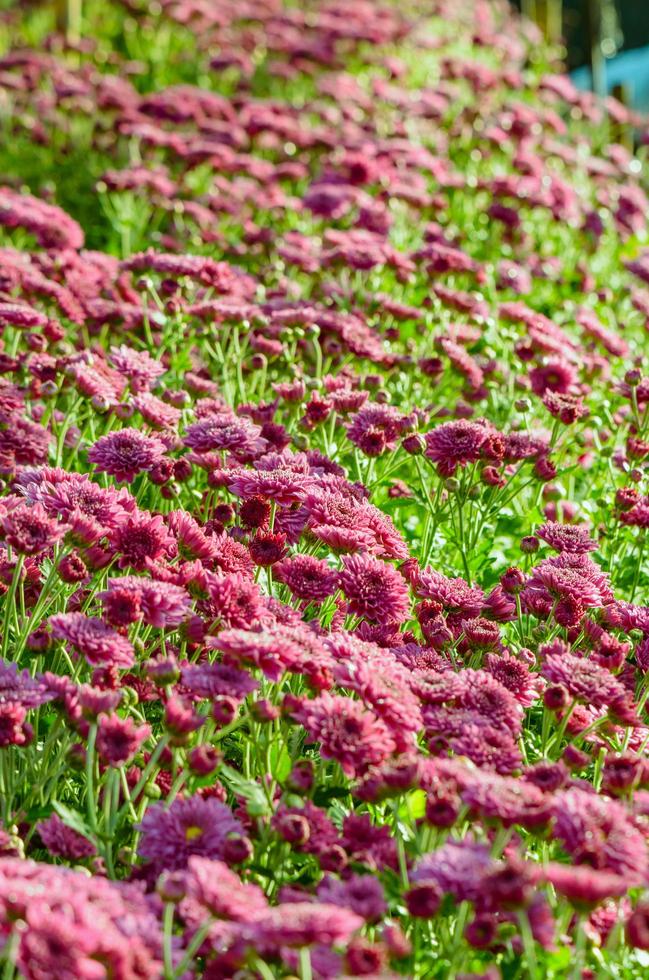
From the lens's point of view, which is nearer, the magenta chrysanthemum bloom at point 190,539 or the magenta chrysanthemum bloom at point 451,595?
the magenta chrysanthemum bloom at point 190,539

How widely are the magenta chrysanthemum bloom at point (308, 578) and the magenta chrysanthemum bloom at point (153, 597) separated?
27 cm

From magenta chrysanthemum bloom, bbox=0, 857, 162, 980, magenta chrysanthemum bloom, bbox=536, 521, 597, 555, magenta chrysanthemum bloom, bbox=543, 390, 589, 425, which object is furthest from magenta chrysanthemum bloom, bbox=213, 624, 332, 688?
magenta chrysanthemum bloom, bbox=543, 390, 589, 425

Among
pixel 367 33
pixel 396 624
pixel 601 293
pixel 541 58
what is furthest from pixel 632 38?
pixel 396 624

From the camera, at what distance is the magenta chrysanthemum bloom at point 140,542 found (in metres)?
2.36

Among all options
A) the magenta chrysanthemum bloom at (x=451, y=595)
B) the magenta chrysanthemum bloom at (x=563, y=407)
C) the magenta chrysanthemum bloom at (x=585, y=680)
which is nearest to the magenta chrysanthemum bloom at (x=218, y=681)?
the magenta chrysanthemum bloom at (x=585, y=680)

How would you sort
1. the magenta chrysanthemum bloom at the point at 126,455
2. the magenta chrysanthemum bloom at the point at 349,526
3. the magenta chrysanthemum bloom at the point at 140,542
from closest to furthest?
the magenta chrysanthemum bloom at the point at 140,542
the magenta chrysanthemum bloom at the point at 349,526
the magenta chrysanthemum bloom at the point at 126,455

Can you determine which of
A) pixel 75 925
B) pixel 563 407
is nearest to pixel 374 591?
pixel 75 925

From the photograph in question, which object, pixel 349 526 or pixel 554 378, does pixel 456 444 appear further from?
pixel 554 378

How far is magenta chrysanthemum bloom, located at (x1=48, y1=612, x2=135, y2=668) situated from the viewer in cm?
212

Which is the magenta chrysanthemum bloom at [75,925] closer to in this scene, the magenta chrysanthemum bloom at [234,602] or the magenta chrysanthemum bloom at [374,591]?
the magenta chrysanthemum bloom at [234,602]

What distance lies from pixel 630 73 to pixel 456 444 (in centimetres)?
1137

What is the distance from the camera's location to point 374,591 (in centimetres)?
239

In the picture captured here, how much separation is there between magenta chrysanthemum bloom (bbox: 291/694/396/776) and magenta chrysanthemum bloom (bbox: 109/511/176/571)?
0.52 m

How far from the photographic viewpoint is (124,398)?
3482mm
